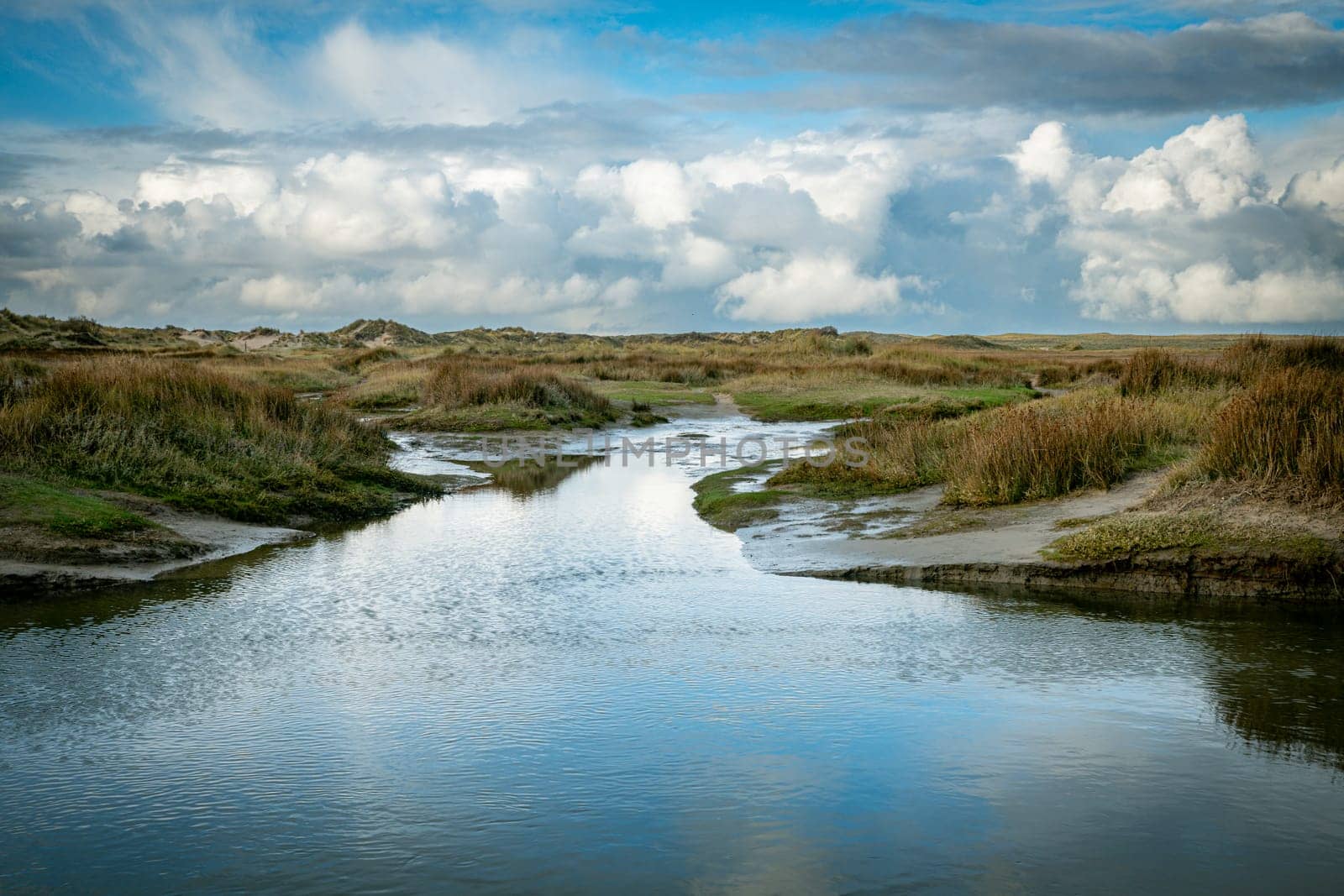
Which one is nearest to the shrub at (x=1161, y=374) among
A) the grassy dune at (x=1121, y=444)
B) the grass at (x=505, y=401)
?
the grassy dune at (x=1121, y=444)

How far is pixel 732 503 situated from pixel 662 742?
918 centimetres

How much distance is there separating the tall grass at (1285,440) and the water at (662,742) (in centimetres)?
191

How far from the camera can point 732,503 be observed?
1544 centimetres

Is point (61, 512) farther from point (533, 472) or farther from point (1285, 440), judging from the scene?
point (1285, 440)

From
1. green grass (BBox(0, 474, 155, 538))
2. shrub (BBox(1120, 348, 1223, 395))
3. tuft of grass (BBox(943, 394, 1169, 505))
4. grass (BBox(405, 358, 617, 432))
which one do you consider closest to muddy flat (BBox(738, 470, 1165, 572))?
tuft of grass (BBox(943, 394, 1169, 505))

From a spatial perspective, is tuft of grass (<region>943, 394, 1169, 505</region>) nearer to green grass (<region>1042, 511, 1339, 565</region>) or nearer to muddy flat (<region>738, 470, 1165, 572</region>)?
muddy flat (<region>738, 470, 1165, 572</region>)

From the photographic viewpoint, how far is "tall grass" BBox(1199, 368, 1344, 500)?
1053 cm

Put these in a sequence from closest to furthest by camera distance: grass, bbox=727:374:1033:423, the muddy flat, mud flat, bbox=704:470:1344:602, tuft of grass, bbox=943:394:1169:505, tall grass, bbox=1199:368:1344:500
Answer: mud flat, bbox=704:470:1344:602, tall grass, bbox=1199:368:1344:500, the muddy flat, tuft of grass, bbox=943:394:1169:505, grass, bbox=727:374:1033:423

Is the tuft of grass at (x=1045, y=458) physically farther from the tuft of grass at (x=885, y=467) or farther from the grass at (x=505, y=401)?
the grass at (x=505, y=401)

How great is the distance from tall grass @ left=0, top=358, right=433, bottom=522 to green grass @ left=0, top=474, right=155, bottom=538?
1.21m

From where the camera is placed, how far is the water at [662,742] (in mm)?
4918

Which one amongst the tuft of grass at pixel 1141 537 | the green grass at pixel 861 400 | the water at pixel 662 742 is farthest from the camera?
the green grass at pixel 861 400

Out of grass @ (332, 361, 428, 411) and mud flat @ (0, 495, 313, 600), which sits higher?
grass @ (332, 361, 428, 411)

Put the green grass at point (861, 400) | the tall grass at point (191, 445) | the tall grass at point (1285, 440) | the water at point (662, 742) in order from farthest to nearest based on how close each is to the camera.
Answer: the green grass at point (861, 400), the tall grass at point (191, 445), the tall grass at point (1285, 440), the water at point (662, 742)
